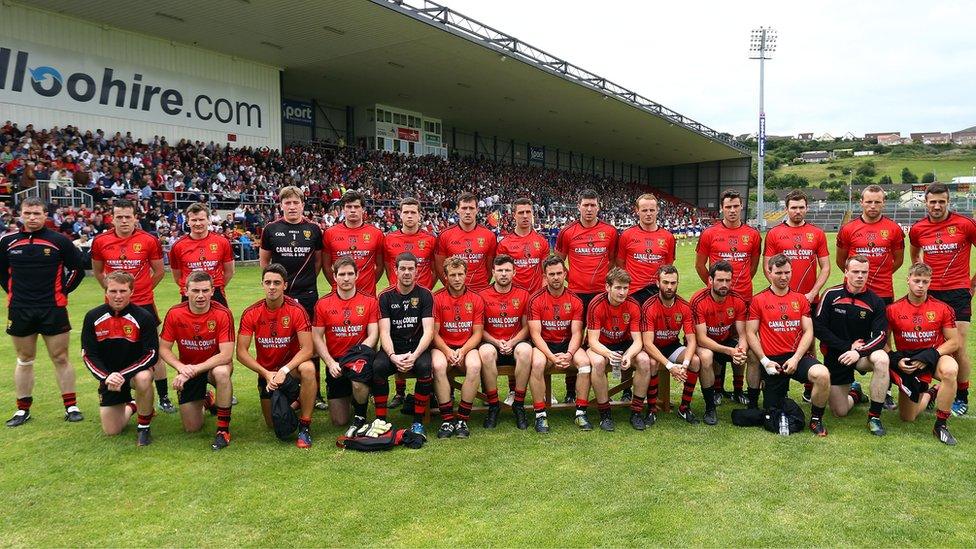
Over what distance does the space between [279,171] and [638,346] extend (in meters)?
22.7

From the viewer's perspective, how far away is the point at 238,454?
478 cm

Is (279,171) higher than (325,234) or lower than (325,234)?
higher

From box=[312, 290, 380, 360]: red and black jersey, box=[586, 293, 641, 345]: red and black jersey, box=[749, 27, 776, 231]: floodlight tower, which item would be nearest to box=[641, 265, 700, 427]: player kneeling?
box=[586, 293, 641, 345]: red and black jersey

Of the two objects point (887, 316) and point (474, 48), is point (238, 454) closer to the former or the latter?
point (887, 316)

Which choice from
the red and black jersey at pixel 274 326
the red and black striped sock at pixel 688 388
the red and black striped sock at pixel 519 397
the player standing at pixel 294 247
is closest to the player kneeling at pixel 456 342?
the red and black striped sock at pixel 519 397

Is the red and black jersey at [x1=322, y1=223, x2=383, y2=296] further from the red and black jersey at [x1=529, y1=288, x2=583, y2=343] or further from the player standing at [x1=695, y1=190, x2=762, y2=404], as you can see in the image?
the player standing at [x1=695, y1=190, x2=762, y2=404]

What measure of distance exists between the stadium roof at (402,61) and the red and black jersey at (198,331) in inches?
642

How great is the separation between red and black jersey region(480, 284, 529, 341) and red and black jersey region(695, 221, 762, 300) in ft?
7.07

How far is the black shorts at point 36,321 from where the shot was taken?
213 inches

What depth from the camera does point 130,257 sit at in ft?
19.4

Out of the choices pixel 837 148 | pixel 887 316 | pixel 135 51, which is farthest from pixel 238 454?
pixel 837 148

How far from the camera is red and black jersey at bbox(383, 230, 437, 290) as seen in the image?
643 centimetres

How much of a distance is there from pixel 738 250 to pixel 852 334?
1.33 meters

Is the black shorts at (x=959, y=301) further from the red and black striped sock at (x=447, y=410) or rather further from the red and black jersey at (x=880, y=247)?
the red and black striped sock at (x=447, y=410)
